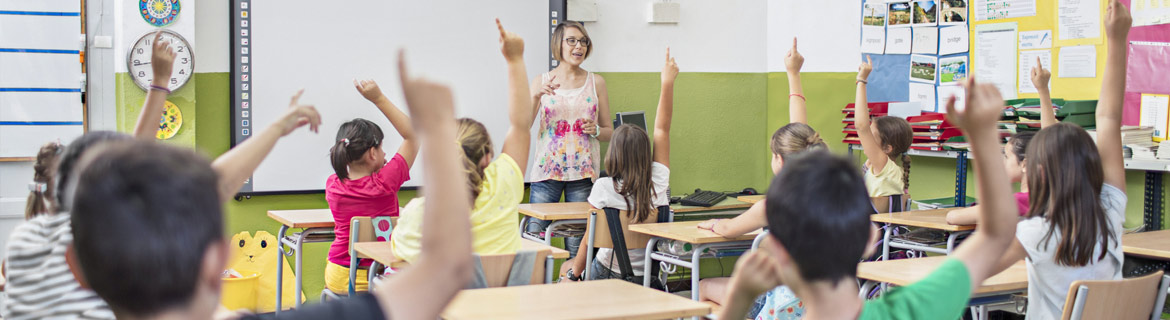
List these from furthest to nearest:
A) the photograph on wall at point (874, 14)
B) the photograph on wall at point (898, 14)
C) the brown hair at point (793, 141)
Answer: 1. the photograph on wall at point (874, 14)
2. the photograph on wall at point (898, 14)
3. the brown hair at point (793, 141)

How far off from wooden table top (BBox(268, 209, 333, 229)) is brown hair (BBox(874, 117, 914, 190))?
2717 millimetres

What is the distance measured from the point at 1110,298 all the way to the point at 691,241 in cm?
142

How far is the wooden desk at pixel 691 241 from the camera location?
11.0 ft

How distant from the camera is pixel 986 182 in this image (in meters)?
1.20

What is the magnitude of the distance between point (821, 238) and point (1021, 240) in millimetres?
1544

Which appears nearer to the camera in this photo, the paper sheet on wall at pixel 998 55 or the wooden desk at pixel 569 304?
the wooden desk at pixel 569 304

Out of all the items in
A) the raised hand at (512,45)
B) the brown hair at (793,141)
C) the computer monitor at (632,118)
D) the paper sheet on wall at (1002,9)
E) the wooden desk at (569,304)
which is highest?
the paper sheet on wall at (1002,9)

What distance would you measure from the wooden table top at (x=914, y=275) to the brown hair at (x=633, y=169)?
1.43m

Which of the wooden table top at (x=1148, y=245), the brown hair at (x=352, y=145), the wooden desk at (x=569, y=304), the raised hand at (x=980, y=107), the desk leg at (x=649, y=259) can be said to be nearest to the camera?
the raised hand at (x=980, y=107)

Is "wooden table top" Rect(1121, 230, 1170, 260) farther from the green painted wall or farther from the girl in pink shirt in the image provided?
the girl in pink shirt

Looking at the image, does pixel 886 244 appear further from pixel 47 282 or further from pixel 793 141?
pixel 47 282

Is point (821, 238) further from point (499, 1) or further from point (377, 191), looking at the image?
point (499, 1)

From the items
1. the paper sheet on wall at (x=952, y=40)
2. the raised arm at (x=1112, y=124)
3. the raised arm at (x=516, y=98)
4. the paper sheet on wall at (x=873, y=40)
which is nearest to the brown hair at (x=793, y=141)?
the raised arm at (x=1112, y=124)

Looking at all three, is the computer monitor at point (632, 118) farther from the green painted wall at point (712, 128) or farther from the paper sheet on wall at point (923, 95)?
the paper sheet on wall at point (923, 95)
